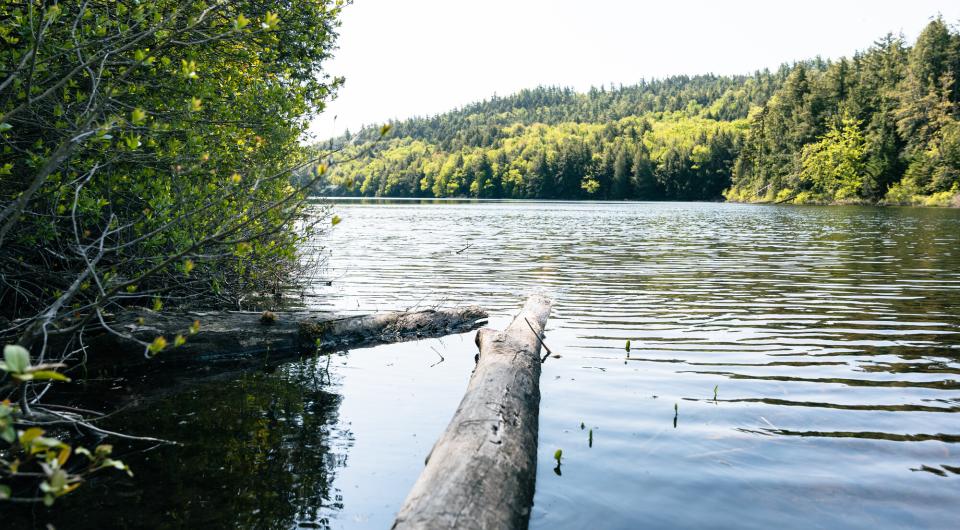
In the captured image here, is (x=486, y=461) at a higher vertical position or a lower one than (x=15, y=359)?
lower

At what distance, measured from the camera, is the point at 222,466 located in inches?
239

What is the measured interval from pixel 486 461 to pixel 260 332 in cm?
680

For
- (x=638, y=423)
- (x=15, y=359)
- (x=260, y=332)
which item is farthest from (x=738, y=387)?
(x=15, y=359)

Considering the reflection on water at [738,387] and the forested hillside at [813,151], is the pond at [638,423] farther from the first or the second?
the forested hillside at [813,151]

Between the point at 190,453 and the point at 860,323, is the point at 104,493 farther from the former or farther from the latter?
the point at 860,323

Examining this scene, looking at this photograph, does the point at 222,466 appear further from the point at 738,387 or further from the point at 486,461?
the point at 738,387

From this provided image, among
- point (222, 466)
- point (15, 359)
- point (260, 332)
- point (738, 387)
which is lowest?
point (222, 466)

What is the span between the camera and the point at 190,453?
6.38 metres

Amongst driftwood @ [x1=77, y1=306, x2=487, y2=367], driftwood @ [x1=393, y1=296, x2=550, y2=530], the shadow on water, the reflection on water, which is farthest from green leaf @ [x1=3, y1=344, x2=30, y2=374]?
driftwood @ [x1=77, y1=306, x2=487, y2=367]

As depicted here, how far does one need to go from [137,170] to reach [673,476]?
8122 millimetres

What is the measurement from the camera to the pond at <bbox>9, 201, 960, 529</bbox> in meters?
5.33

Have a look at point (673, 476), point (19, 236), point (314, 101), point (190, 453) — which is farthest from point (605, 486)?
point (314, 101)

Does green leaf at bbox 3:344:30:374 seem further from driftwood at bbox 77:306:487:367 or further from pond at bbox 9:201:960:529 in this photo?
driftwood at bbox 77:306:487:367

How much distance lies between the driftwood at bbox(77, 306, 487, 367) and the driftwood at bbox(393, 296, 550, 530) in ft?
13.8
